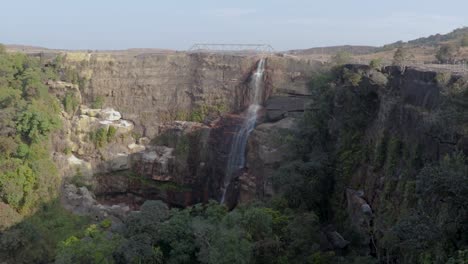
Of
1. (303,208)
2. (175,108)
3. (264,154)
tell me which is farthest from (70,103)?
(303,208)

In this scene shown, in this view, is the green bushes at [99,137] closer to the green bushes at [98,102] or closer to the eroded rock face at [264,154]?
the green bushes at [98,102]

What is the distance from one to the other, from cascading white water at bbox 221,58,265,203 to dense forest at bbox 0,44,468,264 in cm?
497

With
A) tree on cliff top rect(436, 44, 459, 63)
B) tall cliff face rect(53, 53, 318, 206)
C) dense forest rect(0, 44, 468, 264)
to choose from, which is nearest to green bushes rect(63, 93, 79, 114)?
tall cliff face rect(53, 53, 318, 206)

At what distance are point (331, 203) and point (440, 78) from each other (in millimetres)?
7210

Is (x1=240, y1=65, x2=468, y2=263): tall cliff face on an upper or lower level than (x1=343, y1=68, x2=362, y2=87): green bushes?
lower

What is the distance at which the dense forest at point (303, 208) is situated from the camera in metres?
11.6

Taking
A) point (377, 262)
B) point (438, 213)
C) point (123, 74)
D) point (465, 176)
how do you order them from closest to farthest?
1. point (465, 176)
2. point (438, 213)
3. point (377, 262)
4. point (123, 74)

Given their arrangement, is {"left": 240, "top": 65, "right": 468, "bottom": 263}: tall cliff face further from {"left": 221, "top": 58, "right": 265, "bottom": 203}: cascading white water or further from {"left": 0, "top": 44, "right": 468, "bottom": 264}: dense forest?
{"left": 221, "top": 58, "right": 265, "bottom": 203}: cascading white water

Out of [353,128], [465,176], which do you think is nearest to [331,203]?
[353,128]

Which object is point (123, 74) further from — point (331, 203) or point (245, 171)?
point (331, 203)

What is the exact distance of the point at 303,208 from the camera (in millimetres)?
19469

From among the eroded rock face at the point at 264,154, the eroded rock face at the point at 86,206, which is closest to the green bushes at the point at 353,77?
the eroded rock face at the point at 264,154

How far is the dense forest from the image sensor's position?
11.6 metres

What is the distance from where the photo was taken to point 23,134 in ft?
87.9
